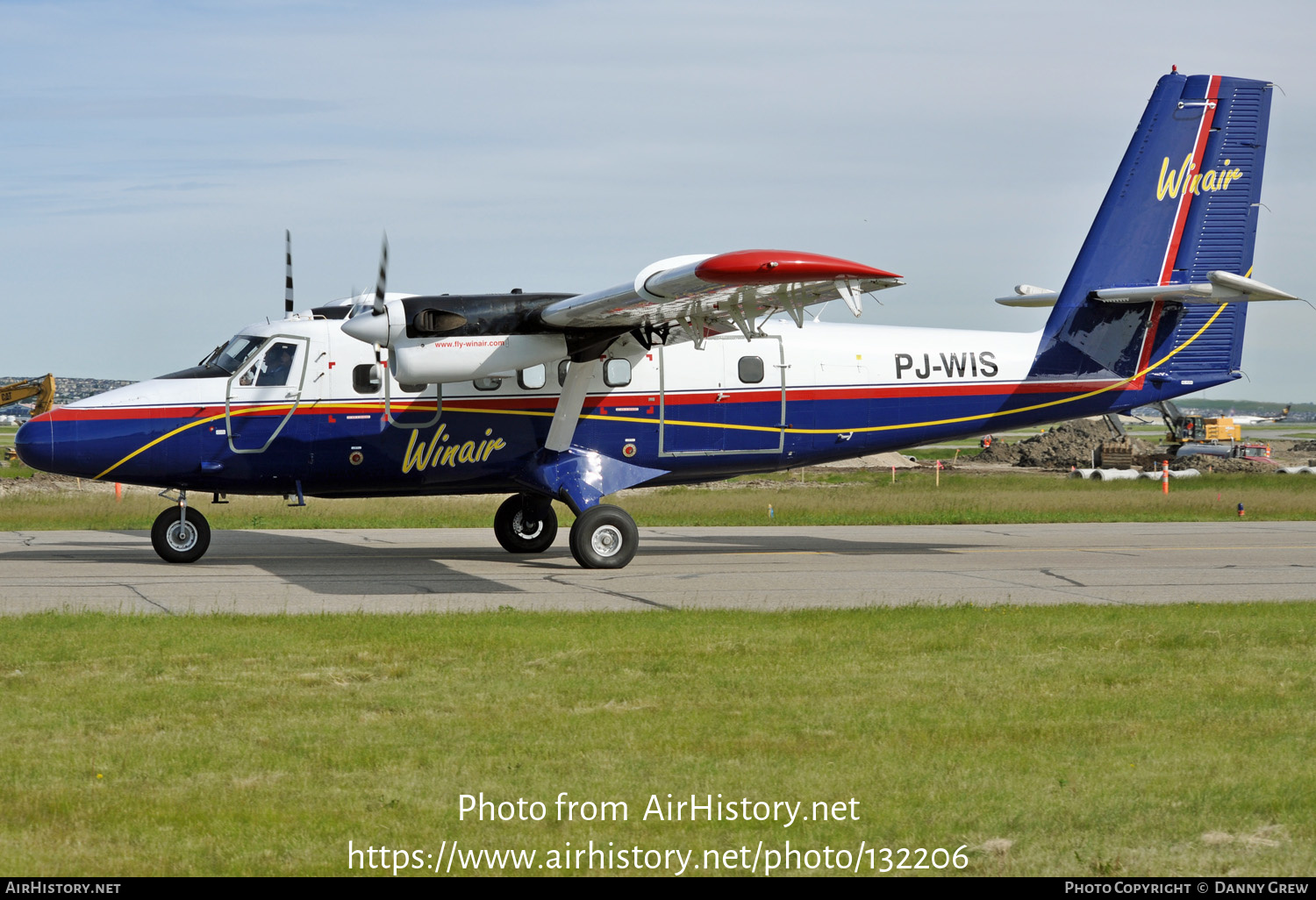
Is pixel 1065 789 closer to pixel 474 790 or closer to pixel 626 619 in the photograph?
pixel 474 790

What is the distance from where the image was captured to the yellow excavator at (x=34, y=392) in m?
62.9

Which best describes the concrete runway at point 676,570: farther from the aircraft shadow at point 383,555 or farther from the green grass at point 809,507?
the green grass at point 809,507

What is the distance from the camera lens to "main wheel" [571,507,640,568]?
17.6 m

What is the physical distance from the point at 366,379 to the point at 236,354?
5.95 ft

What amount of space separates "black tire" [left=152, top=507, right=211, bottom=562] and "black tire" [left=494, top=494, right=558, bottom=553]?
14.5 feet

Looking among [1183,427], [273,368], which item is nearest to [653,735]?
[273,368]

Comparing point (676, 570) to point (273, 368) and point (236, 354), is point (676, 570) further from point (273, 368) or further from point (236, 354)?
point (236, 354)

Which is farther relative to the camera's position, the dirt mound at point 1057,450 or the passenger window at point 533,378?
the dirt mound at point 1057,450

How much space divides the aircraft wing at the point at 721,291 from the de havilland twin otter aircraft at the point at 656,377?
0.17 feet

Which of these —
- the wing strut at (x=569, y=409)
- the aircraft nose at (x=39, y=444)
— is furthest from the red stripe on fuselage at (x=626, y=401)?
the wing strut at (x=569, y=409)

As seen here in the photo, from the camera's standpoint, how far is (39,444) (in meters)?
16.7

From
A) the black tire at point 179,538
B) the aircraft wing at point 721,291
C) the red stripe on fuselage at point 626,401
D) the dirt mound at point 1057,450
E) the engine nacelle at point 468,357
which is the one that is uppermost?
the aircraft wing at point 721,291

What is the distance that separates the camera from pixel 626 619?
1262 centimetres
